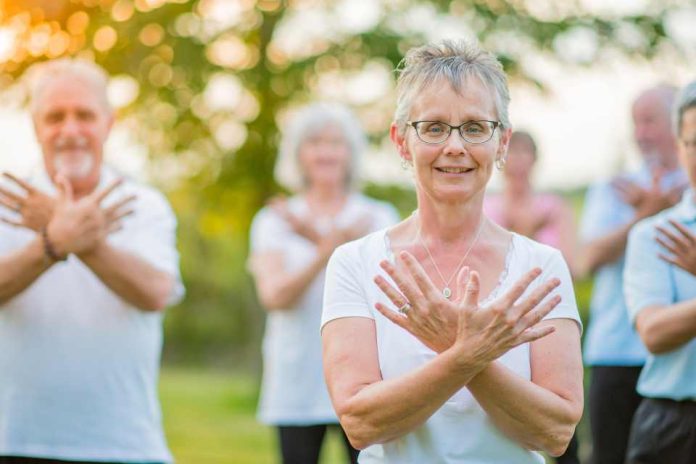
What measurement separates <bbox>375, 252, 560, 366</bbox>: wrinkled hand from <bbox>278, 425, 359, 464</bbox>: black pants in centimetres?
239

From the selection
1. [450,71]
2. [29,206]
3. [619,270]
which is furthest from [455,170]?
[619,270]

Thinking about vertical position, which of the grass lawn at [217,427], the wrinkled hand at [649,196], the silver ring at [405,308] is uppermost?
the wrinkled hand at [649,196]

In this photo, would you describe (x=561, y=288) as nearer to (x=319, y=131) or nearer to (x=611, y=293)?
(x=611, y=293)

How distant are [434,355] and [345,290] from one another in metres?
0.29

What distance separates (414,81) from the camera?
2775 millimetres

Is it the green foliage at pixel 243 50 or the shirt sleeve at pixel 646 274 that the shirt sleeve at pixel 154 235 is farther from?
the green foliage at pixel 243 50

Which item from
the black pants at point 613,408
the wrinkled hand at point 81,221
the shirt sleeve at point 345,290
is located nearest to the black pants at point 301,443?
the black pants at point 613,408

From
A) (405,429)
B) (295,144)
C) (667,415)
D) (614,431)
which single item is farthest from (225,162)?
(405,429)

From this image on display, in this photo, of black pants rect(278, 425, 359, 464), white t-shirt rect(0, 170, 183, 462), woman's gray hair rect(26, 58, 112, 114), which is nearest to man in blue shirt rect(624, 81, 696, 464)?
black pants rect(278, 425, 359, 464)

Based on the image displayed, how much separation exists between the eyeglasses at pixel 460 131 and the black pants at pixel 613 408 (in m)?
2.42

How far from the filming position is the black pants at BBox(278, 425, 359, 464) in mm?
4820

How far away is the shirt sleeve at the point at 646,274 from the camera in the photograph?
11.7 feet

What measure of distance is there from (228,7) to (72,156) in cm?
556

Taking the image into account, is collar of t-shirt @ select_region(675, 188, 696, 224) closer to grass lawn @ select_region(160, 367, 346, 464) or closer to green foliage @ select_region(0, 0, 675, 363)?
green foliage @ select_region(0, 0, 675, 363)
